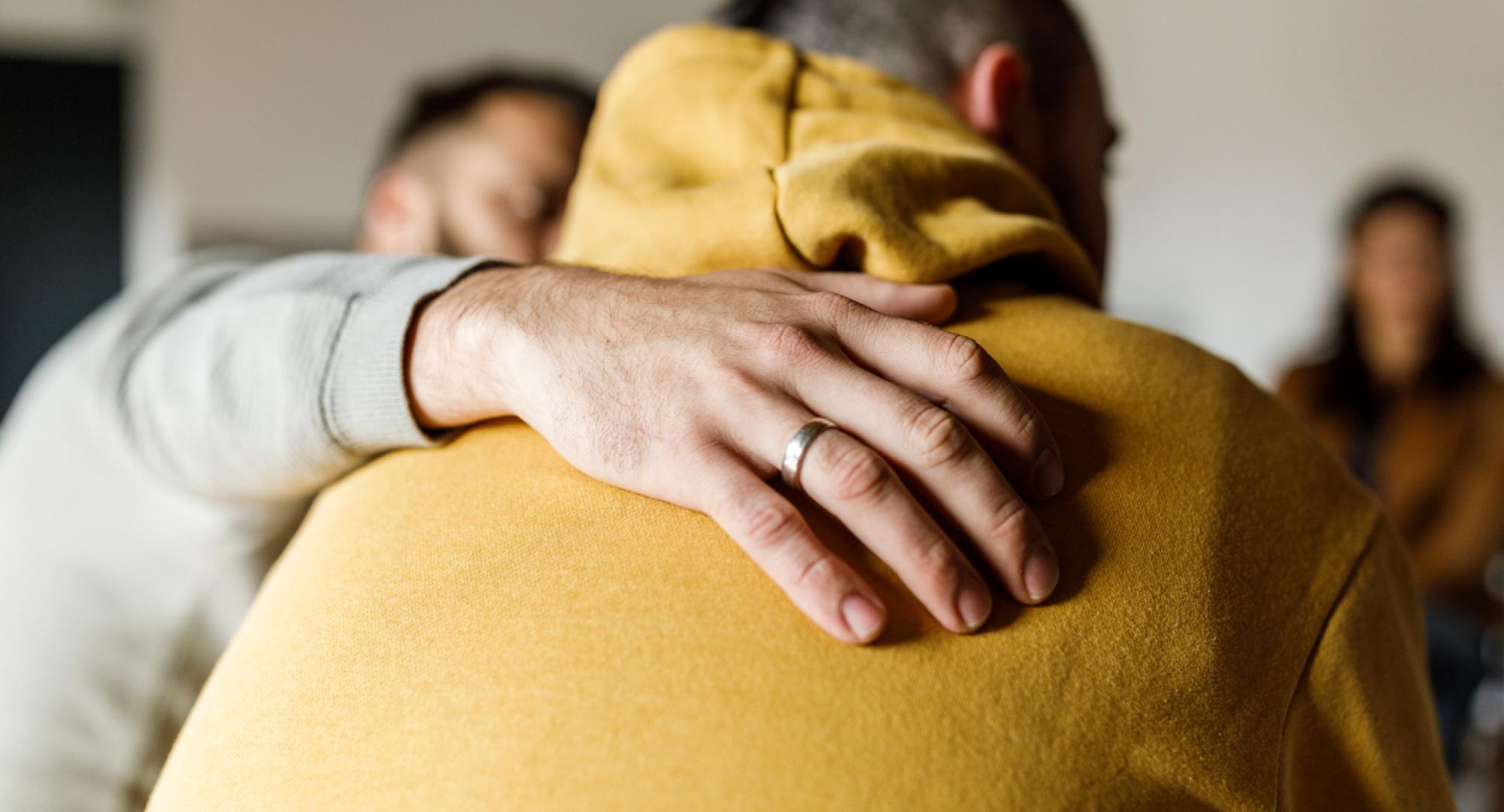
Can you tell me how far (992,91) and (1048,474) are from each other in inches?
17.8

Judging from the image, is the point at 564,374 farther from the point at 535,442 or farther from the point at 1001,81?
the point at 1001,81

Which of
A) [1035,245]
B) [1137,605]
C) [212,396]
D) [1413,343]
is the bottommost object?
[1413,343]

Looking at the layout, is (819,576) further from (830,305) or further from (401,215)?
(401,215)

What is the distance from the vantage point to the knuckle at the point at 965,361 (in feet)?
1.75

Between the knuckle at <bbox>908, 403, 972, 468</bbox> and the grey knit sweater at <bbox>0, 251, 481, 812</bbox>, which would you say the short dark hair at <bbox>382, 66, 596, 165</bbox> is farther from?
the knuckle at <bbox>908, 403, 972, 468</bbox>

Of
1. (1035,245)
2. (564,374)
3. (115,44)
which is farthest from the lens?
(115,44)

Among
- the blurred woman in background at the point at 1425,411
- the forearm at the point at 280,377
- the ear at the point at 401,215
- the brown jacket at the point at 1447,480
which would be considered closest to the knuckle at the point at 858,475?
the forearm at the point at 280,377

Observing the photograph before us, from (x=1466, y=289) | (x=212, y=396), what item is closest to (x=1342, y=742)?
(x=212, y=396)

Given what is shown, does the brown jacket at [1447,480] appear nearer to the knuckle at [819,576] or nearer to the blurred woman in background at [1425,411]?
the blurred woman in background at [1425,411]

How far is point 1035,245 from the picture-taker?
70cm

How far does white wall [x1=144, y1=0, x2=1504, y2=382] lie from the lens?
299 cm

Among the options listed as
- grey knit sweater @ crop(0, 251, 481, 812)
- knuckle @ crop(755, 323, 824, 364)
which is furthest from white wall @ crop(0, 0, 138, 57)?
knuckle @ crop(755, 323, 824, 364)

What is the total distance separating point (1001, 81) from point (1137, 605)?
0.52m

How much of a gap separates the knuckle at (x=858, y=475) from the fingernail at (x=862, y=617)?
5 cm
